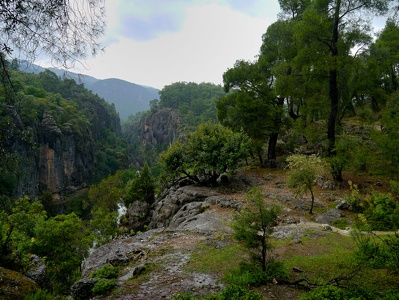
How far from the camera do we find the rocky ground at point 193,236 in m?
7.64

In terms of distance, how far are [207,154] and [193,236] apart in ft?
26.5

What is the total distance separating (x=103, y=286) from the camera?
7.65 m

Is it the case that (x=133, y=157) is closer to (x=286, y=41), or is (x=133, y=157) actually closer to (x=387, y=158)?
(x=286, y=41)

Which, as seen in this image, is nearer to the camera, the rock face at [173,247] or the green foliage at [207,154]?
the rock face at [173,247]

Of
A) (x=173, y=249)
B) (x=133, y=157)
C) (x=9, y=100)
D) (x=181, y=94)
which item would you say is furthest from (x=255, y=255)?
(x=181, y=94)

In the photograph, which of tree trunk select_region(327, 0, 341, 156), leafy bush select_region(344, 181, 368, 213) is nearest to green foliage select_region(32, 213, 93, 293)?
leafy bush select_region(344, 181, 368, 213)

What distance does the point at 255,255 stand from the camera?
7598 mm

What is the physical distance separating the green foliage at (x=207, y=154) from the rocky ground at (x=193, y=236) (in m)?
1.47

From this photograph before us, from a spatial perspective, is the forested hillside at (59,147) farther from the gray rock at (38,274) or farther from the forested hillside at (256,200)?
the gray rock at (38,274)

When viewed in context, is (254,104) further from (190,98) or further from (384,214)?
(190,98)

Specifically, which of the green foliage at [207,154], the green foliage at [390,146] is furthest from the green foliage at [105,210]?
the green foliage at [390,146]

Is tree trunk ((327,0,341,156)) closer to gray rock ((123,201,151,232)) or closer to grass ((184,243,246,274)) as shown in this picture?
grass ((184,243,246,274))

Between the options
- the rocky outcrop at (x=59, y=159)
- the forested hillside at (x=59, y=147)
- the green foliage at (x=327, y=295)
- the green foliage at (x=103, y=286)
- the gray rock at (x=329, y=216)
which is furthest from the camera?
the rocky outcrop at (x=59, y=159)

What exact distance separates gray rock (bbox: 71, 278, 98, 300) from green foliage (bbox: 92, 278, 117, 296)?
188mm
